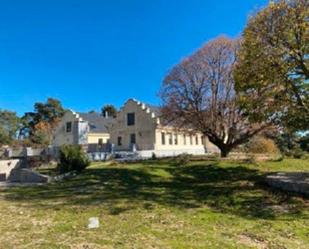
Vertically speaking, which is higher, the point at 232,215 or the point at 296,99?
the point at 296,99

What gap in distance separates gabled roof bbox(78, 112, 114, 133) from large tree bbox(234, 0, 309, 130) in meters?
30.8

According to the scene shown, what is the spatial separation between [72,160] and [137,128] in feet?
61.4

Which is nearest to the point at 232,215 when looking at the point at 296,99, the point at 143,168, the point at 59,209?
the point at 59,209

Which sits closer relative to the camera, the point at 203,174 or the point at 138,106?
the point at 203,174

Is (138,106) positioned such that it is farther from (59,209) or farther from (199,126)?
(59,209)

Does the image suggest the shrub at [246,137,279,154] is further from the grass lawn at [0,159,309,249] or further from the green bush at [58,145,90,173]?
the green bush at [58,145,90,173]

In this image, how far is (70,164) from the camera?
65.4 ft

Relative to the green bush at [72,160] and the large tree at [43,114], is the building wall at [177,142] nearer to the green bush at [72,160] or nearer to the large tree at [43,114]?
the green bush at [72,160]

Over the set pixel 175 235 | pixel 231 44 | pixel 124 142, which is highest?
pixel 231 44

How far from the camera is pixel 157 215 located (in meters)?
8.67

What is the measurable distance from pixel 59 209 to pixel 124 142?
1178 inches

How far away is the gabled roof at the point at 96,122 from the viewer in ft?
143

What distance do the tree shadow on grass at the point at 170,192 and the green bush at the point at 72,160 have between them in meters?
2.47

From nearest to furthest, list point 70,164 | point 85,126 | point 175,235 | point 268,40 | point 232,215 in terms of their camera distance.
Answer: point 175,235 → point 232,215 → point 268,40 → point 70,164 → point 85,126
